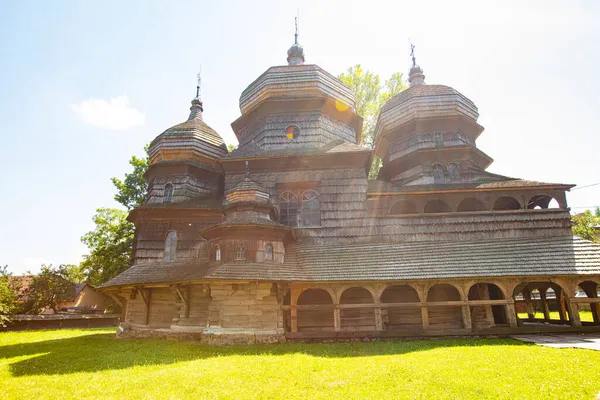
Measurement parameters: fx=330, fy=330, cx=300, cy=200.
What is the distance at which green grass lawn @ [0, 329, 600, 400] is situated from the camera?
5.72 metres

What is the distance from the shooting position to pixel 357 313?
520 inches

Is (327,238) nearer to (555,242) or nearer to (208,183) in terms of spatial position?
(208,183)

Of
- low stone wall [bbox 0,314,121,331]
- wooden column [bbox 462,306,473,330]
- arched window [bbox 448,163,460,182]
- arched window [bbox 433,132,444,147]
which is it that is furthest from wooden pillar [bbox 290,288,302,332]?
low stone wall [bbox 0,314,121,331]

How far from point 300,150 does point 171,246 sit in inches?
291

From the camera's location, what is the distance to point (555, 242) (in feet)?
42.4

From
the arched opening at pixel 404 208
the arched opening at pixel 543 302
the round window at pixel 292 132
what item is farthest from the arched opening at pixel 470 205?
the round window at pixel 292 132

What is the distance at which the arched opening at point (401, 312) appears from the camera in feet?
43.1

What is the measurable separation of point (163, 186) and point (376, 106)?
59.2ft

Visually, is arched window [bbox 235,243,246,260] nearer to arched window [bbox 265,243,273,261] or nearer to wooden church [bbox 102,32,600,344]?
wooden church [bbox 102,32,600,344]

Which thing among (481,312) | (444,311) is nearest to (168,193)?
(444,311)

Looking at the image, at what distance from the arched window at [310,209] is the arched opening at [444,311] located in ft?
18.3

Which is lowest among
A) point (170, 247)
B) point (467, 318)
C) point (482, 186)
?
point (467, 318)

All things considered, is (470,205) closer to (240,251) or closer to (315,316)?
(315,316)

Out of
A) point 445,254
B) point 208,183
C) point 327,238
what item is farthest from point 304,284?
point 208,183
